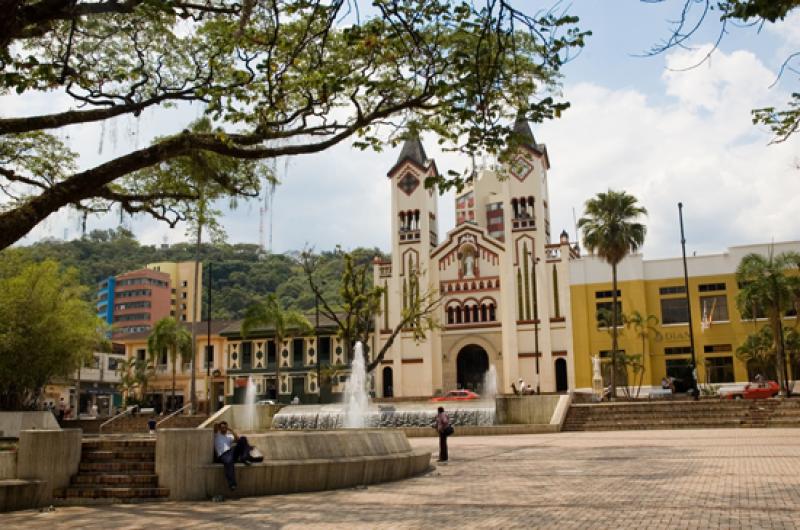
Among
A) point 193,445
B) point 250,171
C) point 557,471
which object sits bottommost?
point 557,471

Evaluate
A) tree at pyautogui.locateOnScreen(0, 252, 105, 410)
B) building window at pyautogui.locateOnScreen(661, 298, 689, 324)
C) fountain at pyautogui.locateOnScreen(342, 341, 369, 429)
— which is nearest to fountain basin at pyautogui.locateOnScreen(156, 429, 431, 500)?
Answer: fountain at pyautogui.locateOnScreen(342, 341, 369, 429)

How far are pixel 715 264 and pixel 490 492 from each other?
42.0 metres

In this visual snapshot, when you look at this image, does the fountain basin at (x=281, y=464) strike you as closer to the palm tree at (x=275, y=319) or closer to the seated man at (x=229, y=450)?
the seated man at (x=229, y=450)

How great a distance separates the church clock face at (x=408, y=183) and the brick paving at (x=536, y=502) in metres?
43.0

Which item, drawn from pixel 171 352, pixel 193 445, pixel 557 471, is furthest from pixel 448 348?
pixel 193 445

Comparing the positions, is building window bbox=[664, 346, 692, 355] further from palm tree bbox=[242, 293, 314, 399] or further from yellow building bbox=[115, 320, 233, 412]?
yellow building bbox=[115, 320, 233, 412]

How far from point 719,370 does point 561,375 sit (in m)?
10.0

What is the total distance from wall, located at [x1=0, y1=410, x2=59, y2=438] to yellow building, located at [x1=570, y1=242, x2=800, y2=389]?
32693 millimetres

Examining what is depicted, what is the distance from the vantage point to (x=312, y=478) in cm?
1133

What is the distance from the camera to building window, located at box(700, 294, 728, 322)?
154ft

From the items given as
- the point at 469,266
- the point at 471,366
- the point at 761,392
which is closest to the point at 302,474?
the point at 761,392

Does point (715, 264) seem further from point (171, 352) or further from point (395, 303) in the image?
point (171, 352)

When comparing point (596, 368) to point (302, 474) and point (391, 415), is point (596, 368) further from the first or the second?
point (302, 474)

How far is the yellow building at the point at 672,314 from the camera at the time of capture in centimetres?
4650
